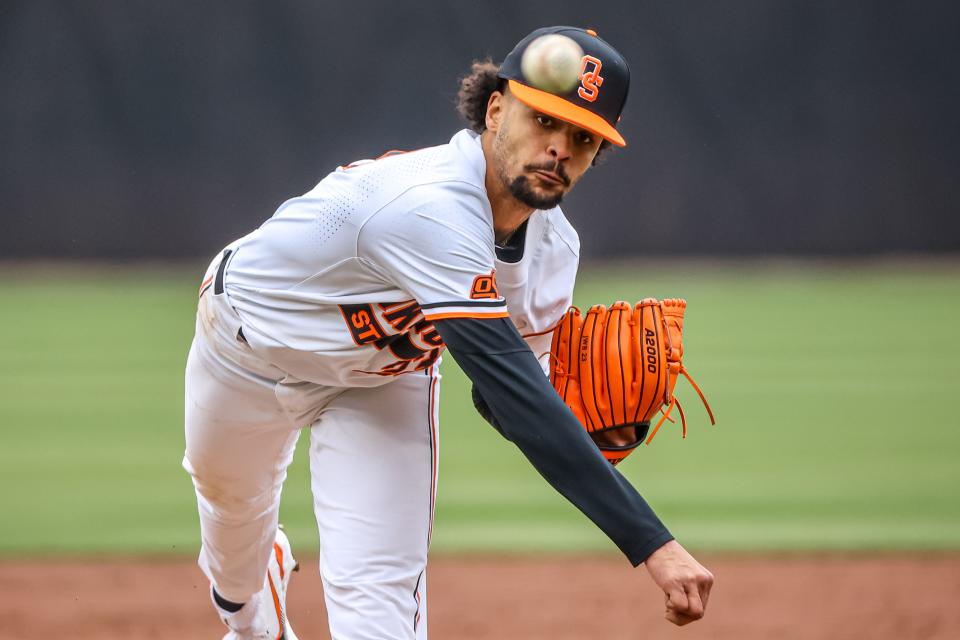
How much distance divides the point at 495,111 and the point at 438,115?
10.9 metres

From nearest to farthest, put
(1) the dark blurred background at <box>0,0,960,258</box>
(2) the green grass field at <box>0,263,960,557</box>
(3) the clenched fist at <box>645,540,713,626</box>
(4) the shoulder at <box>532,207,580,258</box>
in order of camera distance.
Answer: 1. (3) the clenched fist at <box>645,540,713,626</box>
2. (4) the shoulder at <box>532,207,580,258</box>
3. (2) the green grass field at <box>0,263,960,557</box>
4. (1) the dark blurred background at <box>0,0,960,258</box>

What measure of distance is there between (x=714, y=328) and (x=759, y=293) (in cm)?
233

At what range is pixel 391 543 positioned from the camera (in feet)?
9.20

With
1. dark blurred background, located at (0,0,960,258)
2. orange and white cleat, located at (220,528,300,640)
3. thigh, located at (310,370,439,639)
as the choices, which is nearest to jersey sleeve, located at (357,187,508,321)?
thigh, located at (310,370,439,639)

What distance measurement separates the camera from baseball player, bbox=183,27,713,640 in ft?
7.76

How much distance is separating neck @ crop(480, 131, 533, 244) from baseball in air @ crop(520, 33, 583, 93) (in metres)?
0.20

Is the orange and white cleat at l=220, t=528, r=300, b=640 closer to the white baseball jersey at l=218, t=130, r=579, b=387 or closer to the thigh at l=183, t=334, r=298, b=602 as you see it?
the thigh at l=183, t=334, r=298, b=602

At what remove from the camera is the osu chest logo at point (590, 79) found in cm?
254

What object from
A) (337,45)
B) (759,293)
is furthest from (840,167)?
(337,45)

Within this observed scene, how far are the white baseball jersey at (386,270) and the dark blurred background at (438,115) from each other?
33.9 ft

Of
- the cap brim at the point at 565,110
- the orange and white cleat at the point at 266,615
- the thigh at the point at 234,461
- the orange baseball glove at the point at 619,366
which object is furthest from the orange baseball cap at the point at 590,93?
the orange and white cleat at the point at 266,615

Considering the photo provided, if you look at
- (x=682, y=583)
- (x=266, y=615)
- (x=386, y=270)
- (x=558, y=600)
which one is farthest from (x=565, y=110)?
(x=558, y=600)

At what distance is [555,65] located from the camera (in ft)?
8.31

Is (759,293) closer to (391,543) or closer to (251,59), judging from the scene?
(251,59)
